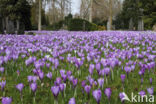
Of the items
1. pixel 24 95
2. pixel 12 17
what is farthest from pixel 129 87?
pixel 12 17

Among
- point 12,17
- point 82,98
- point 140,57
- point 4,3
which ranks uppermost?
point 4,3

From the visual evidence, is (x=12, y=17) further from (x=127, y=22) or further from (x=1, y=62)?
(x=127, y=22)

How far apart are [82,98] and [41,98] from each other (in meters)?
0.47

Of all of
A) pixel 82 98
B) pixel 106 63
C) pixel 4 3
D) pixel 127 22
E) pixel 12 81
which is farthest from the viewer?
pixel 127 22

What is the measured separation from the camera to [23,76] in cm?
299

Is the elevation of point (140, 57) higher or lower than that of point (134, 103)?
higher

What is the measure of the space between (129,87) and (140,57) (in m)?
1.72

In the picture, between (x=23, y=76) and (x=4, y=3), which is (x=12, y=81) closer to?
(x=23, y=76)

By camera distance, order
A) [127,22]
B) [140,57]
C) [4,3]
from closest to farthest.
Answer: [140,57], [4,3], [127,22]

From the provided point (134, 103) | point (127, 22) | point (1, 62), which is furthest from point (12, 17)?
point (127, 22)

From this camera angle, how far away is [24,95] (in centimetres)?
222

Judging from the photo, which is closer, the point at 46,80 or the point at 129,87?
the point at 129,87

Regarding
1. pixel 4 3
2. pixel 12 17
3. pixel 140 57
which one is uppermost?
pixel 4 3

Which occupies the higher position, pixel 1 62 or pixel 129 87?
pixel 1 62
